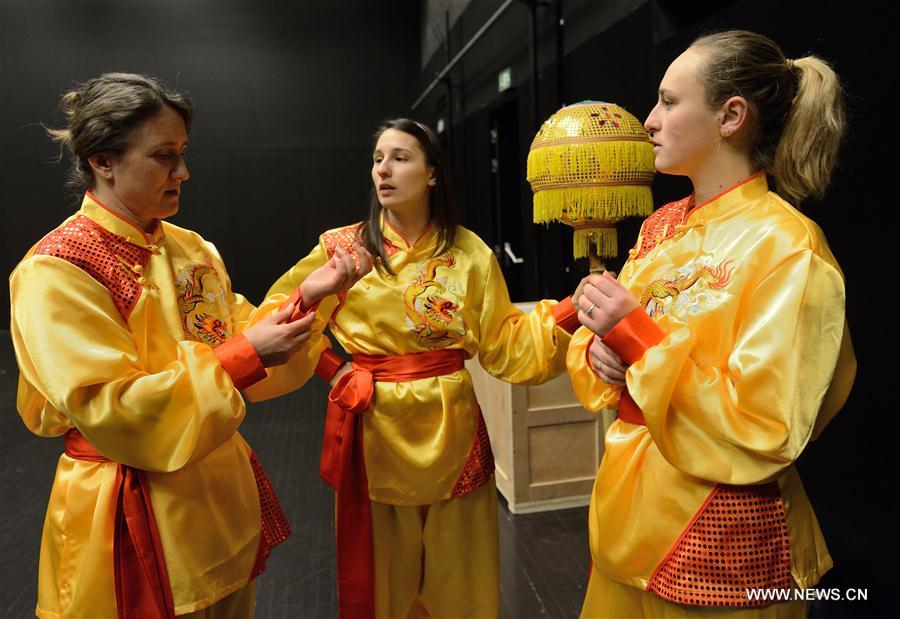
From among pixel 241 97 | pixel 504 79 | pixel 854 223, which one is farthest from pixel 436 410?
pixel 241 97

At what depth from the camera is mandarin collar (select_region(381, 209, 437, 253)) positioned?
75.5 inches

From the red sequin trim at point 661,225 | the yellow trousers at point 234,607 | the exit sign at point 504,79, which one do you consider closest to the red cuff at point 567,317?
the red sequin trim at point 661,225

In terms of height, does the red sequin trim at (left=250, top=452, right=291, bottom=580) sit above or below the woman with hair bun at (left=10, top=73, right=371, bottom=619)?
below

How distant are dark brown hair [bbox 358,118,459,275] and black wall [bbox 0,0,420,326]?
247 inches

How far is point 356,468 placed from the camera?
1.93 meters

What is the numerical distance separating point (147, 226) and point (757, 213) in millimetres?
1147

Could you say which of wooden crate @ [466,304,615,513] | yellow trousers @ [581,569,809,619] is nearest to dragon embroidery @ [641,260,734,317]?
yellow trousers @ [581,569,809,619]

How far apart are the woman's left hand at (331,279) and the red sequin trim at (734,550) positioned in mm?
792

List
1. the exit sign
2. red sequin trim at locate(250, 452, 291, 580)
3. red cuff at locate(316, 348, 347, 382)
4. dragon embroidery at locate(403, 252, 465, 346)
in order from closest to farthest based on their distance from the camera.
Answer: red sequin trim at locate(250, 452, 291, 580) < dragon embroidery at locate(403, 252, 465, 346) < red cuff at locate(316, 348, 347, 382) < the exit sign

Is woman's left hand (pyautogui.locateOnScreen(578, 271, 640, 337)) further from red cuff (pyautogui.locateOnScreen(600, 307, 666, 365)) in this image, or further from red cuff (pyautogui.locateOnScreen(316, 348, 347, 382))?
red cuff (pyautogui.locateOnScreen(316, 348, 347, 382))

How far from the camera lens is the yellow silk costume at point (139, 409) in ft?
3.91

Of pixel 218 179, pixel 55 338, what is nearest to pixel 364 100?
pixel 218 179

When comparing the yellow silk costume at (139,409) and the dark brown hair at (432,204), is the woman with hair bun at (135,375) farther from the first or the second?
the dark brown hair at (432,204)

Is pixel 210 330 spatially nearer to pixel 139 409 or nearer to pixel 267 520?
pixel 139 409
